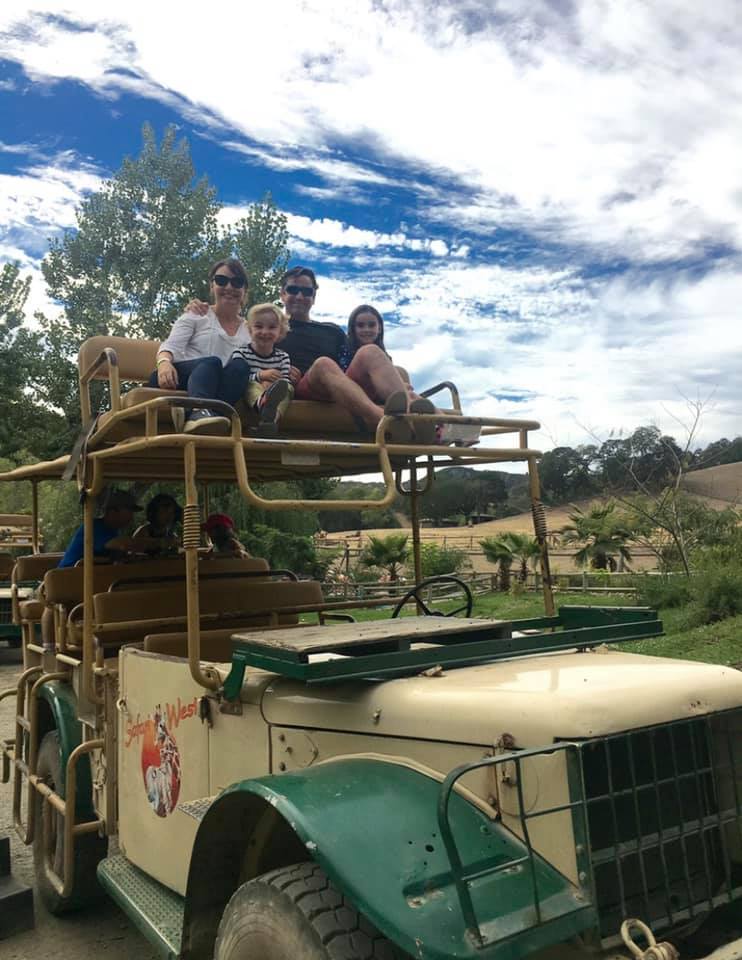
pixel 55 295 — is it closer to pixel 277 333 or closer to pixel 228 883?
pixel 277 333

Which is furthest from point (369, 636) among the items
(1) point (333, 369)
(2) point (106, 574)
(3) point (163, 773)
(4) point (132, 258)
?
(4) point (132, 258)

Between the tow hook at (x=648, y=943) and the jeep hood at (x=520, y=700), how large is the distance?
1.46ft

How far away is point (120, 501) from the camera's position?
5535 millimetres

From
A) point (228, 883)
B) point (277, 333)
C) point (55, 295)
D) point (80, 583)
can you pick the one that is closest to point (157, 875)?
point (228, 883)

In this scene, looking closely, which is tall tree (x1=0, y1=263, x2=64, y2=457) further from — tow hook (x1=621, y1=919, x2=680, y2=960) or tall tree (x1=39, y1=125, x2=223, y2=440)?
tow hook (x1=621, y1=919, x2=680, y2=960)

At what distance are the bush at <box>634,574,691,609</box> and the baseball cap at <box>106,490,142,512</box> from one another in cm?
1351

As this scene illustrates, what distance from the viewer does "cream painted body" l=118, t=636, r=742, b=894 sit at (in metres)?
2.27

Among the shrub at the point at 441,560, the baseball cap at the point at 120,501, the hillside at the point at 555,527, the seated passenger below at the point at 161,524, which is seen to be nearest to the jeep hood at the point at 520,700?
the baseball cap at the point at 120,501

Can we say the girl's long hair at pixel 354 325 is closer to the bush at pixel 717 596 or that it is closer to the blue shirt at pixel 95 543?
the blue shirt at pixel 95 543

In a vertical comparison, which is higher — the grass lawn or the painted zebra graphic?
the painted zebra graphic

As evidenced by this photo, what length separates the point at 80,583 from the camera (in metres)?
4.91

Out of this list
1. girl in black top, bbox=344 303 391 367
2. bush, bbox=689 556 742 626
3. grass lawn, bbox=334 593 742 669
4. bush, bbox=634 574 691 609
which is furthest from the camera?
bush, bbox=634 574 691 609

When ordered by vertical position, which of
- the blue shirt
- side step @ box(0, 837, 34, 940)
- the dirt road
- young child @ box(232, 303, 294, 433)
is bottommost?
the dirt road

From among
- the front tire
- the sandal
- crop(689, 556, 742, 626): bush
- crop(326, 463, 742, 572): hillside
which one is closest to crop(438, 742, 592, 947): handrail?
the front tire
